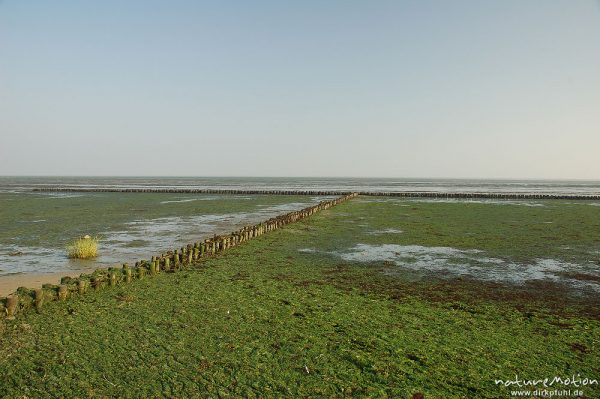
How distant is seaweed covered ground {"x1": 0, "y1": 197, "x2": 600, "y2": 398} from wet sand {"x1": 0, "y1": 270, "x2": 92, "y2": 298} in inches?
119

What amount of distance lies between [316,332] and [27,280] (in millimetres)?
10483

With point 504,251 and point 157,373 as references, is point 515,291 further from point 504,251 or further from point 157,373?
point 157,373

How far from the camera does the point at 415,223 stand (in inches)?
1271

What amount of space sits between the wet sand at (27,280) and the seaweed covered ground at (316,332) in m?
3.02

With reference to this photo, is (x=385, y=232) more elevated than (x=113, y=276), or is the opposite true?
(x=113, y=276)

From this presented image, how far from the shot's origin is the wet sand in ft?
43.8

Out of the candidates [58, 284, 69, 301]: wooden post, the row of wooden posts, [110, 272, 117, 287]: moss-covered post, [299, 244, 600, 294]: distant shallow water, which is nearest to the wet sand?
the row of wooden posts

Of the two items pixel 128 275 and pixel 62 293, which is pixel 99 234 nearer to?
pixel 128 275

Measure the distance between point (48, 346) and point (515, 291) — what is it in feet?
41.4

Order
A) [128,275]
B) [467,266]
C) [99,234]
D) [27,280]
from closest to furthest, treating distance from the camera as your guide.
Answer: [128,275] → [27,280] → [467,266] → [99,234]

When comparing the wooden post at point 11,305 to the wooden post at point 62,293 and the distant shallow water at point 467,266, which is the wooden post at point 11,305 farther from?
the distant shallow water at point 467,266

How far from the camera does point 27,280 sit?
1423cm

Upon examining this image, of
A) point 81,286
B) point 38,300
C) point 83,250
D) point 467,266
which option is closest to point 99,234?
point 83,250

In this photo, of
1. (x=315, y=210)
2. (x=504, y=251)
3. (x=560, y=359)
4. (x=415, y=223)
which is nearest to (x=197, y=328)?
(x=560, y=359)
